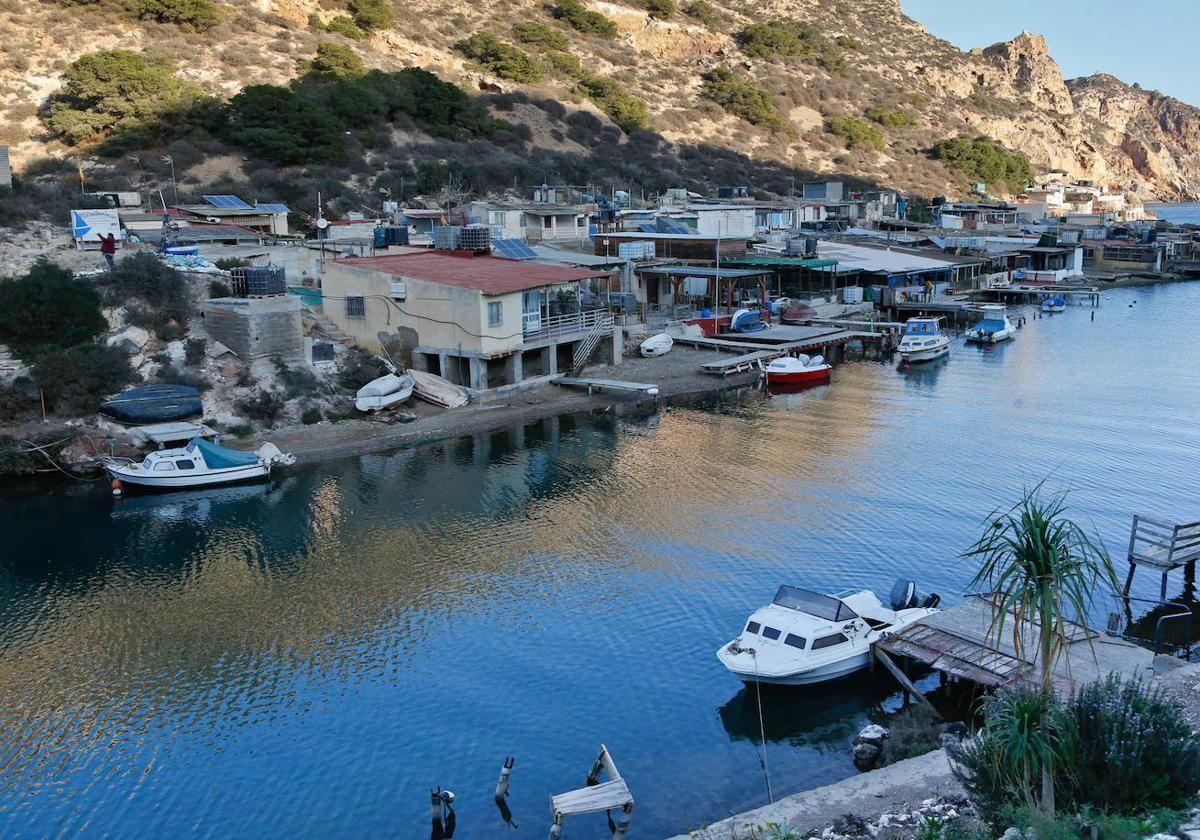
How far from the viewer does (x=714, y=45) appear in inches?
5684

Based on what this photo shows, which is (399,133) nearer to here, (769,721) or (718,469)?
(718,469)

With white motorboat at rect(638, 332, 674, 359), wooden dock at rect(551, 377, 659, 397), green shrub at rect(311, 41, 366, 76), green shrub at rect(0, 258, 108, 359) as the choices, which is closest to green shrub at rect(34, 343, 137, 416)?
green shrub at rect(0, 258, 108, 359)

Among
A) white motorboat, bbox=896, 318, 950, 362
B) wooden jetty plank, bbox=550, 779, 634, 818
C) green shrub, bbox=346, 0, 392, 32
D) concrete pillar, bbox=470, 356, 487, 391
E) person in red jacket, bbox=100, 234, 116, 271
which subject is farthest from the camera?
green shrub, bbox=346, 0, 392, 32

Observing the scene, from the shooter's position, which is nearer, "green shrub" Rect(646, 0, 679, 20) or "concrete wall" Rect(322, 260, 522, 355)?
"concrete wall" Rect(322, 260, 522, 355)

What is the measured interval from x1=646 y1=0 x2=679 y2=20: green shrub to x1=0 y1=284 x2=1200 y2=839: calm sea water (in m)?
110

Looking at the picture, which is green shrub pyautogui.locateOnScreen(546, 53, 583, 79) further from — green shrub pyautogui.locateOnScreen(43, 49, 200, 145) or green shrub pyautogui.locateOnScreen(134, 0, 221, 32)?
green shrub pyautogui.locateOnScreen(43, 49, 200, 145)

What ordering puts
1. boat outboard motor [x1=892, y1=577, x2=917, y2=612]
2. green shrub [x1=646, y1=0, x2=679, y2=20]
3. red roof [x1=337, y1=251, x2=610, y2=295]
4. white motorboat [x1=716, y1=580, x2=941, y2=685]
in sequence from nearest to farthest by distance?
white motorboat [x1=716, y1=580, x2=941, y2=685] → boat outboard motor [x1=892, y1=577, x2=917, y2=612] → red roof [x1=337, y1=251, x2=610, y2=295] → green shrub [x1=646, y1=0, x2=679, y2=20]

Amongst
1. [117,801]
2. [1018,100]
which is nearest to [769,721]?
[117,801]

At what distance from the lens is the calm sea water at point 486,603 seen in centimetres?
2056

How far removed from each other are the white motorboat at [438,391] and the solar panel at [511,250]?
1247 cm

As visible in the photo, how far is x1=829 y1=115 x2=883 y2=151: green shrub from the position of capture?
138500 millimetres

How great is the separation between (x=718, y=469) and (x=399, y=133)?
64863 mm

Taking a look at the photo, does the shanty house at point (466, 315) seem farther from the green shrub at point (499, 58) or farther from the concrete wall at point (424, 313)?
the green shrub at point (499, 58)

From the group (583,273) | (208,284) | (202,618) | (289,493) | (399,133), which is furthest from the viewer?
(399,133)
